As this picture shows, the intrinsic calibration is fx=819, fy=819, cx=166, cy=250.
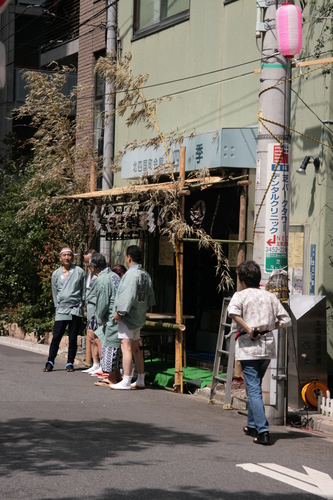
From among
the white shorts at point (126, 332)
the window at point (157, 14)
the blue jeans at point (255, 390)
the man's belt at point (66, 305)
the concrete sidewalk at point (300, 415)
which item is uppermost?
the window at point (157, 14)

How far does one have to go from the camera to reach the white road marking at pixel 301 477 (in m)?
6.25

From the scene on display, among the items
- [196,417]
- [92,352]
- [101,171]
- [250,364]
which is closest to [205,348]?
[92,352]

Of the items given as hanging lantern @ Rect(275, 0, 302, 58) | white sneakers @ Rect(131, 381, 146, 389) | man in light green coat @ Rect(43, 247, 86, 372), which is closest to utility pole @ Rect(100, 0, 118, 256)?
man in light green coat @ Rect(43, 247, 86, 372)

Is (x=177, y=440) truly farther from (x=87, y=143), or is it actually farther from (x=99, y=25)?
(x=99, y=25)

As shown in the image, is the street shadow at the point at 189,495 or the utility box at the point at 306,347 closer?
the street shadow at the point at 189,495

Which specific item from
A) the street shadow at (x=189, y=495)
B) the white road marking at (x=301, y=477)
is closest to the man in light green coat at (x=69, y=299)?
the white road marking at (x=301, y=477)

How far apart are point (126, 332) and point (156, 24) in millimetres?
7021

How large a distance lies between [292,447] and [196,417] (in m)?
1.75

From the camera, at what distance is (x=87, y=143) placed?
50.4ft

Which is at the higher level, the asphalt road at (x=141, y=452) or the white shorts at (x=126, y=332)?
the white shorts at (x=126, y=332)

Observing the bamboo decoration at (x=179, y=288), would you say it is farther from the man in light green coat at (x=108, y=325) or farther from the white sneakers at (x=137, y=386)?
the man in light green coat at (x=108, y=325)

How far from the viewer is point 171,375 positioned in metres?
12.1

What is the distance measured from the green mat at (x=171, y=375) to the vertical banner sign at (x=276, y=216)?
2.90 meters

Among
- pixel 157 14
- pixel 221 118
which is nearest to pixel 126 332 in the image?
pixel 221 118
